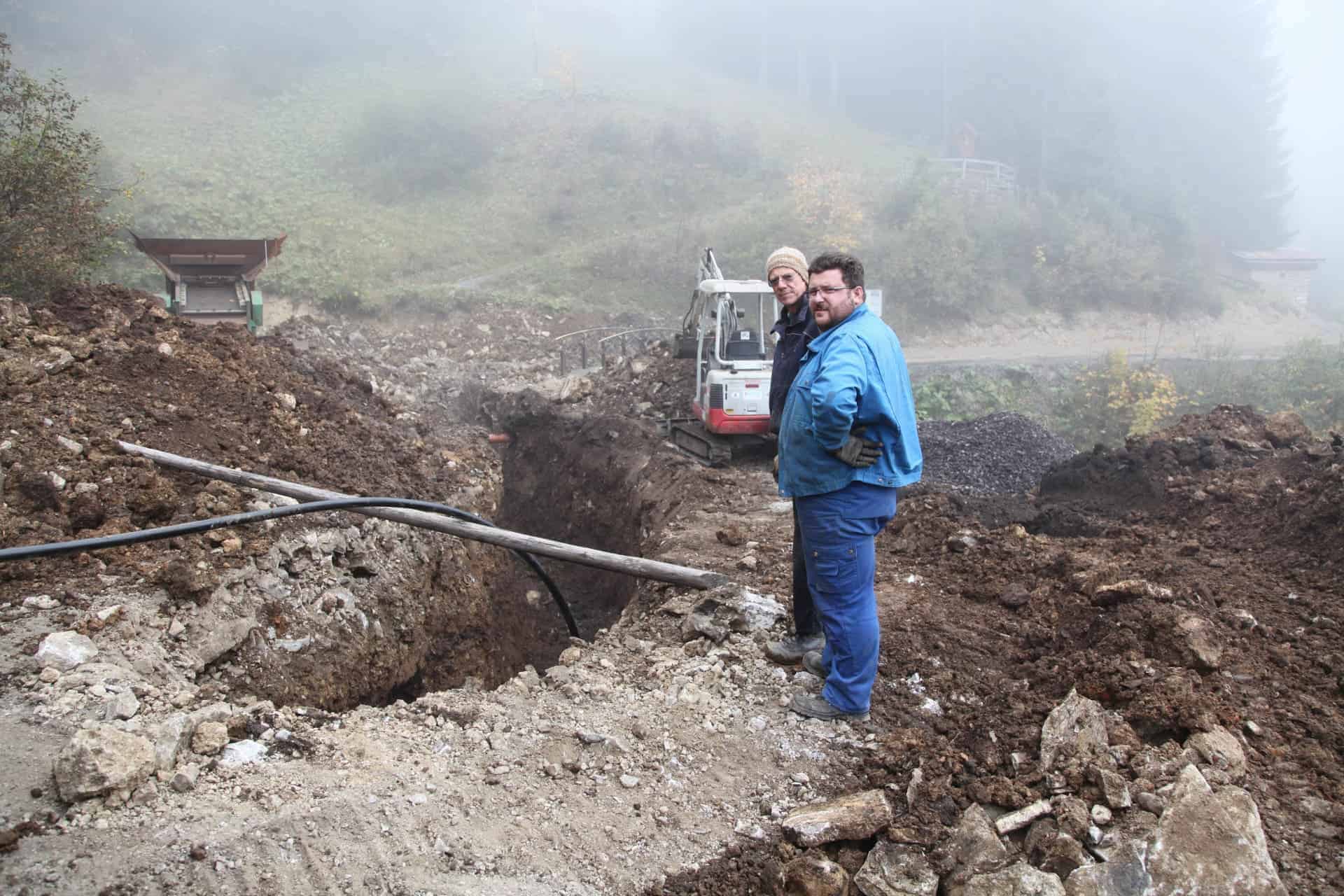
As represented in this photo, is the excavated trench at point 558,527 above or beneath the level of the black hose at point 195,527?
beneath

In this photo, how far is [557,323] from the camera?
66.3 feet

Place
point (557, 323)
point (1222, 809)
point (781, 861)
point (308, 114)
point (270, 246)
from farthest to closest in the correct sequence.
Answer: point (308, 114)
point (557, 323)
point (270, 246)
point (781, 861)
point (1222, 809)

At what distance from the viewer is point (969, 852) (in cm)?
286

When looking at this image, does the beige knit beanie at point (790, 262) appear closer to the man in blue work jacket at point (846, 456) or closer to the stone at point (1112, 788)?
the man in blue work jacket at point (846, 456)

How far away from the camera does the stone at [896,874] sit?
2787 mm

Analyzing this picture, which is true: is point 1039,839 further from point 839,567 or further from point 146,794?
point 146,794

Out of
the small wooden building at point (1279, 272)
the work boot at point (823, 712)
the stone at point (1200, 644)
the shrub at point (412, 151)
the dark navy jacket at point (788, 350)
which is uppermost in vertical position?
the shrub at point (412, 151)

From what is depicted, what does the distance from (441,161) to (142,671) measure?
104 feet

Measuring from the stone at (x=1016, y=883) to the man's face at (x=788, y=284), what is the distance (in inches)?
104

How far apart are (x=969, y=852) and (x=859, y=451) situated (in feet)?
A: 4.92

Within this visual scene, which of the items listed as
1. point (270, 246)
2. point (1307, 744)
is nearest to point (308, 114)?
point (270, 246)

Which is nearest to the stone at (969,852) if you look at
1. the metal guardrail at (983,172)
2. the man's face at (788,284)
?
the man's face at (788,284)

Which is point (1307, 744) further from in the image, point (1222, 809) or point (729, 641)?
point (729, 641)

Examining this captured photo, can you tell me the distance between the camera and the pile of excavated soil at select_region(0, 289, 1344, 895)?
284 cm
